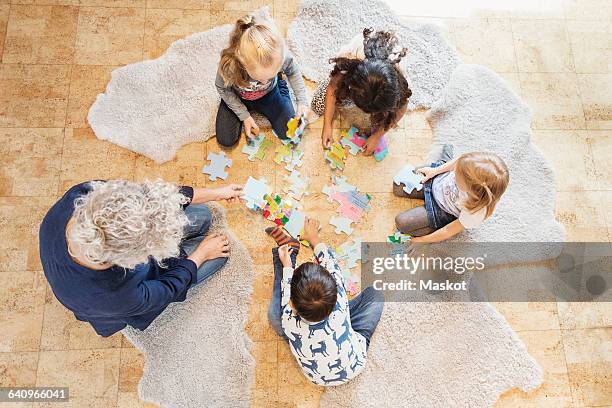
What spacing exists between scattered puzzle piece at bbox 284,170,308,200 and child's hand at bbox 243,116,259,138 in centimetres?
30

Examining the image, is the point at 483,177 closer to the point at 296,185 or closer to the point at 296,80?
the point at 296,185

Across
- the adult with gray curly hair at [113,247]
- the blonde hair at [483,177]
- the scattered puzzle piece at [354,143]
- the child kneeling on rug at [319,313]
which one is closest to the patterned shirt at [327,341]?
the child kneeling on rug at [319,313]

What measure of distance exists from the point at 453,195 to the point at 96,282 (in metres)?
1.66

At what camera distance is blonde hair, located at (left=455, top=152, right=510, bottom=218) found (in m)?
2.29

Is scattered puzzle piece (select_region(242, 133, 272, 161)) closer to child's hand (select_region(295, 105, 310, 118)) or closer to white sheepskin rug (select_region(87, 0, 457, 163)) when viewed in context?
white sheepskin rug (select_region(87, 0, 457, 163))

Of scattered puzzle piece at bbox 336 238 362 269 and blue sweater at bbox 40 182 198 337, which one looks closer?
blue sweater at bbox 40 182 198 337

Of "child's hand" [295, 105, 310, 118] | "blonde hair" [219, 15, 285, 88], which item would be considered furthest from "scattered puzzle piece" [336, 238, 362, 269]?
"blonde hair" [219, 15, 285, 88]

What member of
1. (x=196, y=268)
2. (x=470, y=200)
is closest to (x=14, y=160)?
(x=196, y=268)

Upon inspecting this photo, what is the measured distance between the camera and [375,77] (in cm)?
227

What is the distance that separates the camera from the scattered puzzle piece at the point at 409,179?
2.82 meters

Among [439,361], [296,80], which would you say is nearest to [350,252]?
[439,361]

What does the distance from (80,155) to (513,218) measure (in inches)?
93.7

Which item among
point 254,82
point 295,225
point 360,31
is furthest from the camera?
point 360,31

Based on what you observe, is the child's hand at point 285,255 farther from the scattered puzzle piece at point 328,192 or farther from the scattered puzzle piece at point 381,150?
the scattered puzzle piece at point 381,150
